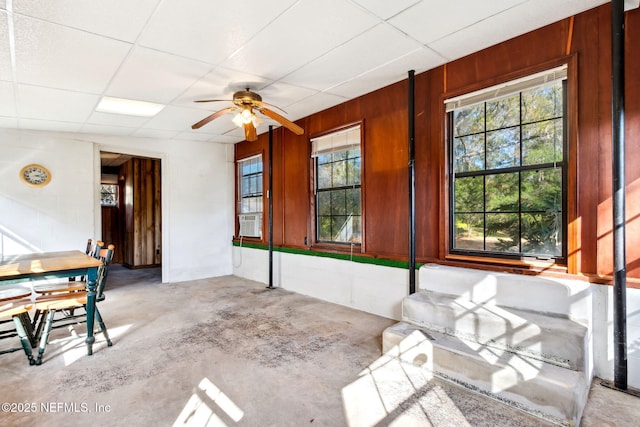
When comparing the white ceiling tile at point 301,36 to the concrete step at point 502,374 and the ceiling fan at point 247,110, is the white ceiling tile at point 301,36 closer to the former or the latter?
the ceiling fan at point 247,110

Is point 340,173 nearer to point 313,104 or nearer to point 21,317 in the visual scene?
point 313,104

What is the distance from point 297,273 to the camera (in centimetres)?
524

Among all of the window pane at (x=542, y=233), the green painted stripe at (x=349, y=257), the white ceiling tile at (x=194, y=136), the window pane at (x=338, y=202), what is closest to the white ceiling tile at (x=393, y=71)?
the window pane at (x=338, y=202)

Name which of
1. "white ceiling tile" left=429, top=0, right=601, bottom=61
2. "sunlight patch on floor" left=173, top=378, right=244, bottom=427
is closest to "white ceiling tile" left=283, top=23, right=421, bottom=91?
"white ceiling tile" left=429, top=0, right=601, bottom=61

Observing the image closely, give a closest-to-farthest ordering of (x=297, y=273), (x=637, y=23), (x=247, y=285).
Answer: (x=637, y=23), (x=297, y=273), (x=247, y=285)

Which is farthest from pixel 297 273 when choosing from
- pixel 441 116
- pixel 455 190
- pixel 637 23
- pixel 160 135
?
pixel 637 23

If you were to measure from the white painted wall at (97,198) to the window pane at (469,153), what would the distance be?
5015 mm

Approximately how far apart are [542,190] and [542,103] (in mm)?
782

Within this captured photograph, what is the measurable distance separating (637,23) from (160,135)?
6426 mm

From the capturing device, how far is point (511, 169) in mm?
2936

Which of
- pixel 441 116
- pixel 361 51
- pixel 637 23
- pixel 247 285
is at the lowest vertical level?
pixel 247 285

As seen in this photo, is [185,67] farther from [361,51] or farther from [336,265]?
[336,265]

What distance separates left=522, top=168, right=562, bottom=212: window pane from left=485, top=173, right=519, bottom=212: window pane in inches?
2.9

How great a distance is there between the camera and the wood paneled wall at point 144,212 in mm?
7973
